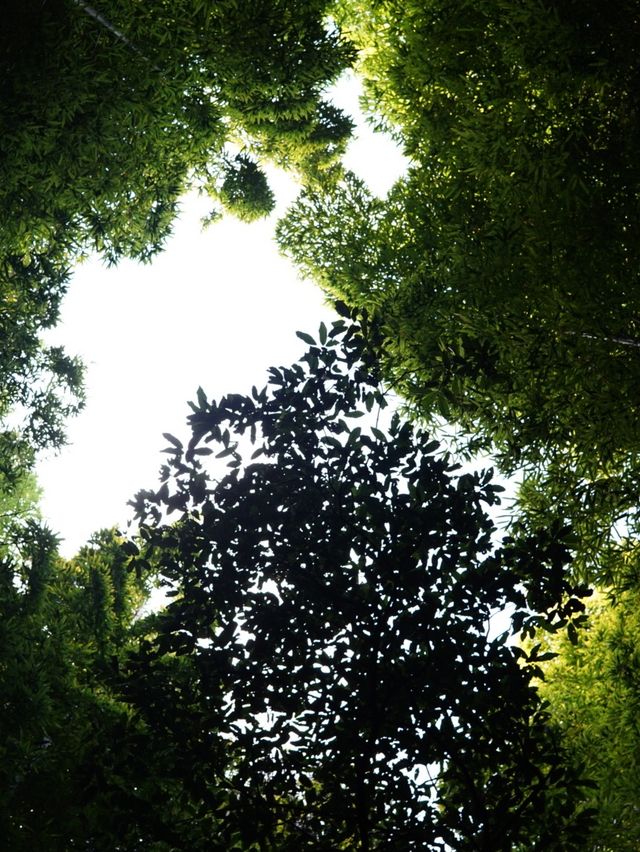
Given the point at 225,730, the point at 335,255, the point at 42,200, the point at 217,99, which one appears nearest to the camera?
the point at 225,730

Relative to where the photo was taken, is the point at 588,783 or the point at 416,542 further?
the point at 416,542

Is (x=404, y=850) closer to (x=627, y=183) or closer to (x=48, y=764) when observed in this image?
(x=48, y=764)

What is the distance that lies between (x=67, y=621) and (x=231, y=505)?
13.9 feet

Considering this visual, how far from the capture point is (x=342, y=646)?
2506 millimetres

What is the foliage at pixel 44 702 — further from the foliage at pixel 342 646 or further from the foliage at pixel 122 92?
the foliage at pixel 122 92

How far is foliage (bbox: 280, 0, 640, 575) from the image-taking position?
11.9 ft

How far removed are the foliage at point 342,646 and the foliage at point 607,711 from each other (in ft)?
6.14

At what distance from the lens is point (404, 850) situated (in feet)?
7.37

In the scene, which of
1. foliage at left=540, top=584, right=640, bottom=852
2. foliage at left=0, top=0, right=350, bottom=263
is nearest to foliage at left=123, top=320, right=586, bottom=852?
foliage at left=540, top=584, right=640, bottom=852

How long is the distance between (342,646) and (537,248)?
9.95ft

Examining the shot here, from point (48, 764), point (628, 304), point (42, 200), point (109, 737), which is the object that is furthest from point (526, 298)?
point (48, 764)

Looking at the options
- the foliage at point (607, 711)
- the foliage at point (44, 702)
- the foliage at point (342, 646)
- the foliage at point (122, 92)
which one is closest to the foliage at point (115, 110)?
the foliage at point (122, 92)

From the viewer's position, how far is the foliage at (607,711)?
174 inches

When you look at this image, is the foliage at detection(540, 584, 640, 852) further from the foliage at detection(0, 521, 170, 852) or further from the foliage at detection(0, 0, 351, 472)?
the foliage at detection(0, 0, 351, 472)
